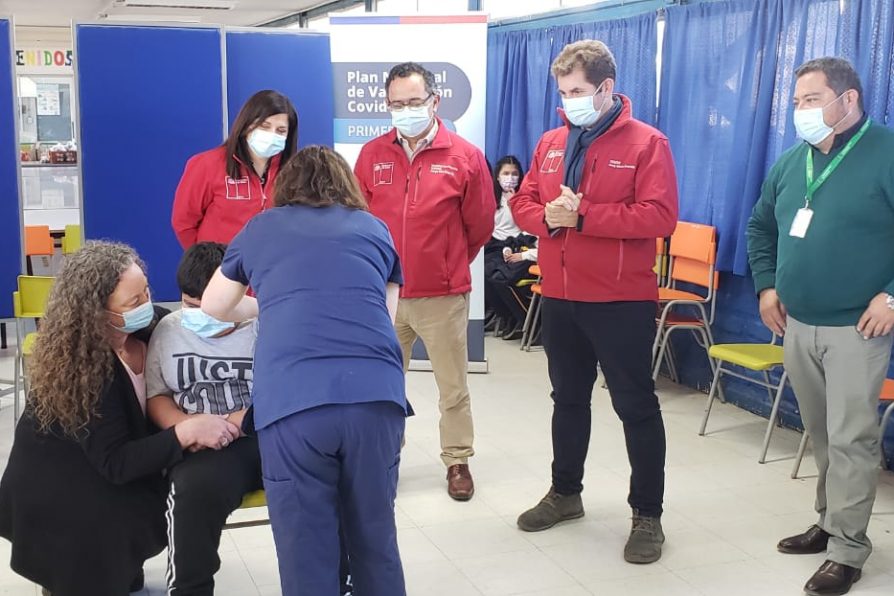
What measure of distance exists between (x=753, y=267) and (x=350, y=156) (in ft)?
8.95

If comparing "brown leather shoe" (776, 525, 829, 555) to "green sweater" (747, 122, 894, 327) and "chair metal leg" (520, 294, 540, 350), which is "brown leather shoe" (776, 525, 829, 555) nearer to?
"green sweater" (747, 122, 894, 327)

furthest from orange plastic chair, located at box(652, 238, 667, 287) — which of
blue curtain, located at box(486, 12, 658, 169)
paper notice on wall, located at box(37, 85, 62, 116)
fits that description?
paper notice on wall, located at box(37, 85, 62, 116)

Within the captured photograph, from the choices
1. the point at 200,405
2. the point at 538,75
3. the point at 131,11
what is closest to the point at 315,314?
the point at 200,405

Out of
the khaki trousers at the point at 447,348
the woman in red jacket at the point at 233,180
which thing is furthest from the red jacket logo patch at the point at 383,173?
the khaki trousers at the point at 447,348

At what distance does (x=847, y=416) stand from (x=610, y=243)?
2.82ft

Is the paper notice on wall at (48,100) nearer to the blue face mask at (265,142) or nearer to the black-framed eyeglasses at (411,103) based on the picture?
the blue face mask at (265,142)

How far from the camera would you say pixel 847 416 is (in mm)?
2836

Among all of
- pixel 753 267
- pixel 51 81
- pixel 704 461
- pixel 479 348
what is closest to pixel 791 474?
pixel 704 461

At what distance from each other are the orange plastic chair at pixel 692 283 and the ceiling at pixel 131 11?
8.06 metres

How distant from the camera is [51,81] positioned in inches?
513

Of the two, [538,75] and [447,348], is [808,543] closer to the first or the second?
[447,348]

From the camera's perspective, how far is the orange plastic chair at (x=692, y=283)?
487 cm

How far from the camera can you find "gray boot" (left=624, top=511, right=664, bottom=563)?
9.98 feet

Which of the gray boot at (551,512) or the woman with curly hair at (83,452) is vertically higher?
the woman with curly hair at (83,452)
